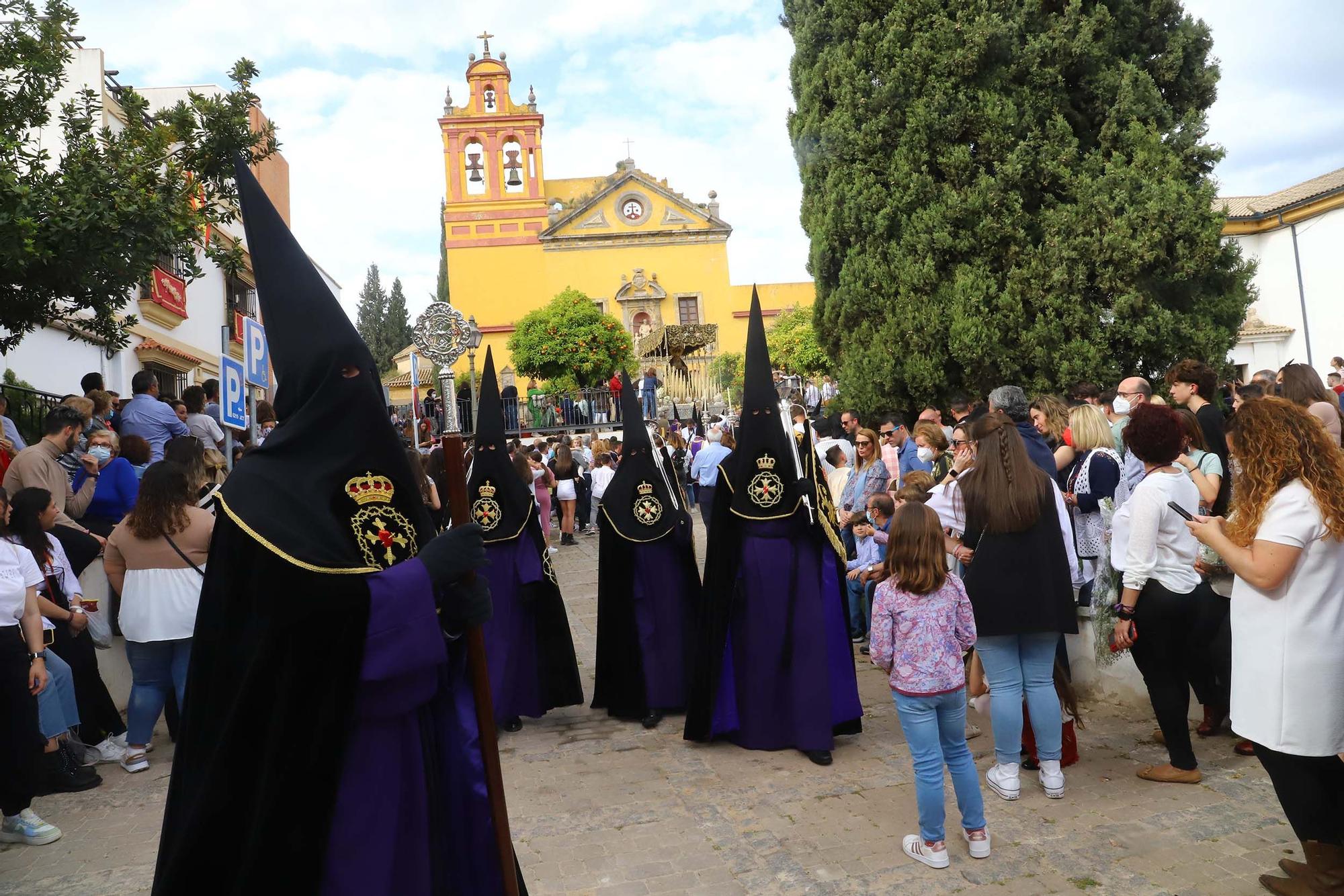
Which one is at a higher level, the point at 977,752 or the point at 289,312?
the point at 289,312

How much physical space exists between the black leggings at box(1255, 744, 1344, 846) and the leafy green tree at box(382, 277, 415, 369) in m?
63.5

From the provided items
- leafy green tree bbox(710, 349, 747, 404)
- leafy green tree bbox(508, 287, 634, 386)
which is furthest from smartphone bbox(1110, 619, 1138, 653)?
leafy green tree bbox(508, 287, 634, 386)

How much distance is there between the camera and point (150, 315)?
17953mm

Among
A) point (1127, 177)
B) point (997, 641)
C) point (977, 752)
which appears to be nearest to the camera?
point (997, 641)

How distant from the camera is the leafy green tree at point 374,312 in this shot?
6391 centimetres

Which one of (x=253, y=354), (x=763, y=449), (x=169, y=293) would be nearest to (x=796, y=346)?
(x=169, y=293)

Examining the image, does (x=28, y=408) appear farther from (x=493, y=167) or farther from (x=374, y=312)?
(x=374, y=312)

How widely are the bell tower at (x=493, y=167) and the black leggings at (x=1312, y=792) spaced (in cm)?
4677

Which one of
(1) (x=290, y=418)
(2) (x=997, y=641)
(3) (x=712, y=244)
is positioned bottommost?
(2) (x=997, y=641)

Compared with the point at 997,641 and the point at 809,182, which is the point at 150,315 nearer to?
the point at 809,182

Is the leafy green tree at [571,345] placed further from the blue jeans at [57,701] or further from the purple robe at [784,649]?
the blue jeans at [57,701]

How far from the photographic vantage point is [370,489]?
269cm

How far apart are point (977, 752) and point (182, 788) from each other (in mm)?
4312

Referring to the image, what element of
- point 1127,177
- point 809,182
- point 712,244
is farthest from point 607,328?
point 1127,177
